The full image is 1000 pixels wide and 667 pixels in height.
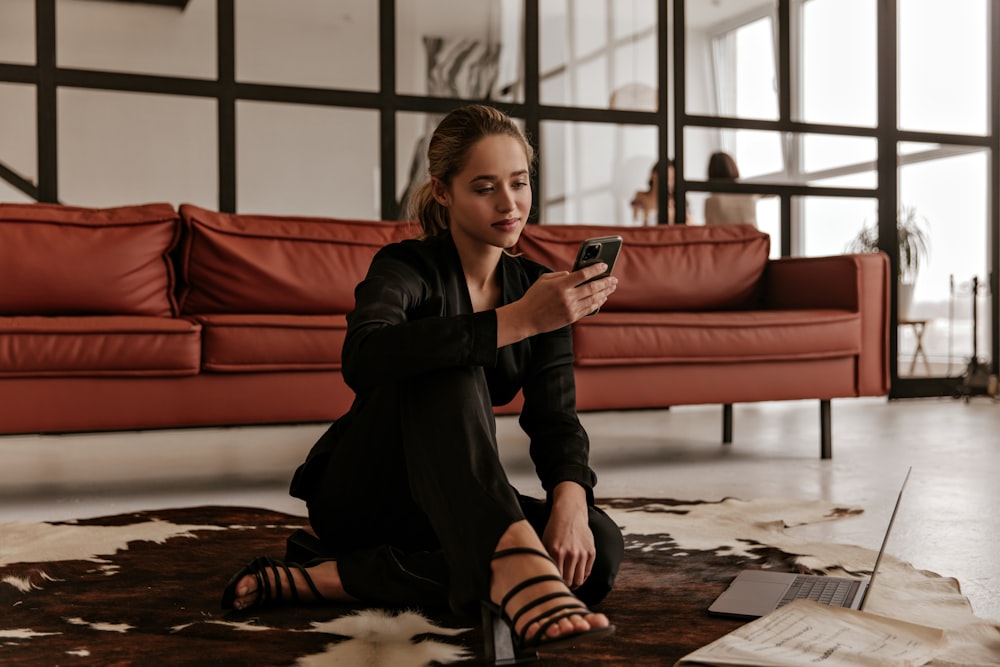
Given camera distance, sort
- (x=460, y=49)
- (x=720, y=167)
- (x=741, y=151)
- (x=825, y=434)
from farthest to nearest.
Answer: (x=741, y=151), (x=720, y=167), (x=460, y=49), (x=825, y=434)

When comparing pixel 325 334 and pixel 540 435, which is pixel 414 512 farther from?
pixel 325 334

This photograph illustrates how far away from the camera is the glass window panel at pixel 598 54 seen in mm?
5113

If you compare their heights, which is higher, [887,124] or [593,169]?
[887,124]

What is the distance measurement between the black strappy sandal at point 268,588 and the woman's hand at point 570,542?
0.45 m

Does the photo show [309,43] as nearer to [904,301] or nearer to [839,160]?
[839,160]

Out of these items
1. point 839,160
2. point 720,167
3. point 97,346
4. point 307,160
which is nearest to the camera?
point 97,346

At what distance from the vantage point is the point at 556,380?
1.72 meters

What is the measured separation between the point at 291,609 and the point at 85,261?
179cm

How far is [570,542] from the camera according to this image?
1460mm

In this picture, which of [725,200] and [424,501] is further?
[725,200]

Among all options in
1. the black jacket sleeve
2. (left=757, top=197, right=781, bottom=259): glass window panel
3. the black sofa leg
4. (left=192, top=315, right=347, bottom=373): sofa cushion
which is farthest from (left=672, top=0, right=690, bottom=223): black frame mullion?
the black jacket sleeve

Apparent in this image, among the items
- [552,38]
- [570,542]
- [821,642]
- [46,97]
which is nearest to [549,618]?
[570,542]

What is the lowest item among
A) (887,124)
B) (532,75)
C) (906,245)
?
(906,245)

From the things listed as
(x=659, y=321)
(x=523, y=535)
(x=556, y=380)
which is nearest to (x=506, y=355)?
(x=556, y=380)
